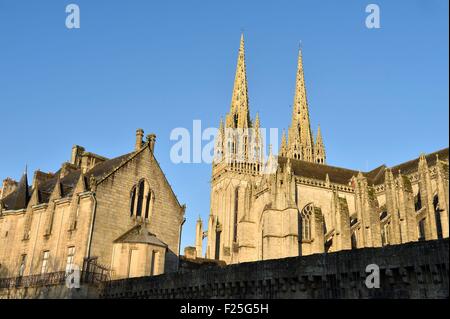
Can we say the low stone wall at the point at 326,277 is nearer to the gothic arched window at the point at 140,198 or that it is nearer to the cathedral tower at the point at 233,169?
the gothic arched window at the point at 140,198

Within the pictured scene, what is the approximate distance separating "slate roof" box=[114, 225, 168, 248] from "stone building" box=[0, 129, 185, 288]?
6 centimetres

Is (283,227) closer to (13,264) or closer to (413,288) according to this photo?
(13,264)

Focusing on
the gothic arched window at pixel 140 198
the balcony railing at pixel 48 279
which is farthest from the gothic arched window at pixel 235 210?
the balcony railing at pixel 48 279

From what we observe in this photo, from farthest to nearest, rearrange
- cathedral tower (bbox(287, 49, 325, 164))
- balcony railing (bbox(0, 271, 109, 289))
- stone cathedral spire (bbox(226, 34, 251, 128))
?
stone cathedral spire (bbox(226, 34, 251, 128)), cathedral tower (bbox(287, 49, 325, 164)), balcony railing (bbox(0, 271, 109, 289))

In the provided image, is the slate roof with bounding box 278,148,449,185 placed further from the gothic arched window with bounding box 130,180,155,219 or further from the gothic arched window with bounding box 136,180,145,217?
the gothic arched window with bounding box 136,180,145,217

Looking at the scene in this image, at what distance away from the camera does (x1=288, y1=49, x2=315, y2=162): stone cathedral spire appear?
76500 millimetres

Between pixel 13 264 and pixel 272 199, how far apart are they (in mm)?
21113

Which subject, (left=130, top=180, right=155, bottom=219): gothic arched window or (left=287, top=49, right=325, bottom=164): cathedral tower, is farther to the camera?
(left=287, top=49, right=325, bottom=164): cathedral tower

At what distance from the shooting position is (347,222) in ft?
123

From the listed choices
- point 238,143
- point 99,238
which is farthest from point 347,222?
point 238,143

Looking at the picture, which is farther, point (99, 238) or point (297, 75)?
point (297, 75)

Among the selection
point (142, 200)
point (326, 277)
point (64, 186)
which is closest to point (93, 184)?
point (142, 200)

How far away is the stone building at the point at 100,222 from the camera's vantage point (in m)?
28.3

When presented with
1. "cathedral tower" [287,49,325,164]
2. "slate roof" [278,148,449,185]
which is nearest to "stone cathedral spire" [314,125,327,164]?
"cathedral tower" [287,49,325,164]
